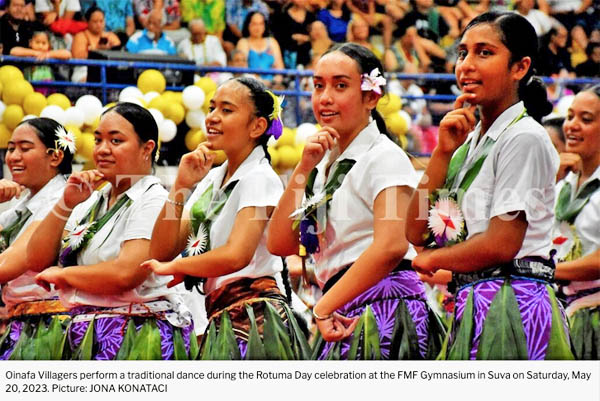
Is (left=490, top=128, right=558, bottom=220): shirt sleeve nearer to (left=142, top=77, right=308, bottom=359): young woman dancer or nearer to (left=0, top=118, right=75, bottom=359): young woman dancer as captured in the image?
(left=142, top=77, right=308, bottom=359): young woman dancer

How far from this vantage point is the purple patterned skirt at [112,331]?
10.2 ft

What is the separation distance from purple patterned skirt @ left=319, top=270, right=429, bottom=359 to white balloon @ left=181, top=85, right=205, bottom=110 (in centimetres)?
201

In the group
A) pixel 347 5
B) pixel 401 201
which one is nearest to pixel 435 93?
pixel 347 5

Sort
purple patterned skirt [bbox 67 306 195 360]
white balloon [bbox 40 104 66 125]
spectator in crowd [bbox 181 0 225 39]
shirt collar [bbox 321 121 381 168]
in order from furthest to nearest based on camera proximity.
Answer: spectator in crowd [bbox 181 0 225 39] → white balloon [bbox 40 104 66 125] → purple patterned skirt [bbox 67 306 195 360] → shirt collar [bbox 321 121 381 168]

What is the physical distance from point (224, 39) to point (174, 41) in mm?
281

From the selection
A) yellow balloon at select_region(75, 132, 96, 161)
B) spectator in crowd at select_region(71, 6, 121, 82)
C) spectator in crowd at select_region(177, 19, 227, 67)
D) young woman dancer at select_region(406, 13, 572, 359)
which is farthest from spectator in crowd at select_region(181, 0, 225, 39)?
young woman dancer at select_region(406, 13, 572, 359)

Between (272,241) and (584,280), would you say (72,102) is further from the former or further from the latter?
(584,280)

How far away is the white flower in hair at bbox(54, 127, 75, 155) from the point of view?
3633 millimetres

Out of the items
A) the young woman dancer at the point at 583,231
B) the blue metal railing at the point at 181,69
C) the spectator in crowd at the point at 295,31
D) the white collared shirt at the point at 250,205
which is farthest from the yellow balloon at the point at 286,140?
the young woman dancer at the point at 583,231

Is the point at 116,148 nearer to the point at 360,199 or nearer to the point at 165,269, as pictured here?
the point at 165,269

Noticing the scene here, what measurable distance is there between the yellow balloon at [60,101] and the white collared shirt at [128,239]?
1261 mm

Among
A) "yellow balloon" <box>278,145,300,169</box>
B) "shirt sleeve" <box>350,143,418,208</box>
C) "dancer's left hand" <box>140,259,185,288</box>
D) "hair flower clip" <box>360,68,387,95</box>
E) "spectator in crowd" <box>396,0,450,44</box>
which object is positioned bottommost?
"dancer's left hand" <box>140,259,185,288</box>

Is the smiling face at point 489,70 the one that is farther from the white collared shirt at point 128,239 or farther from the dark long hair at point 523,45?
the white collared shirt at point 128,239
